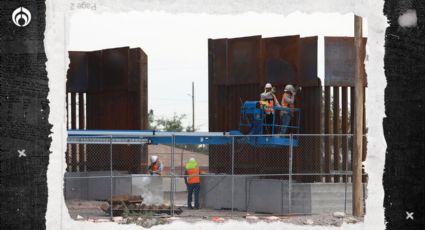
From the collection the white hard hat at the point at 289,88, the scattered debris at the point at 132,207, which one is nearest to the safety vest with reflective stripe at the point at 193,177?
the scattered debris at the point at 132,207

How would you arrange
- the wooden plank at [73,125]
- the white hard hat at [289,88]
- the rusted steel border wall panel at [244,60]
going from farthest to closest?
the wooden plank at [73,125], the rusted steel border wall panel at [244,60], the white hard hat at [289,88]

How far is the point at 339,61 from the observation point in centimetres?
2434

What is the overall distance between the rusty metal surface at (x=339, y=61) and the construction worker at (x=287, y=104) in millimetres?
1643

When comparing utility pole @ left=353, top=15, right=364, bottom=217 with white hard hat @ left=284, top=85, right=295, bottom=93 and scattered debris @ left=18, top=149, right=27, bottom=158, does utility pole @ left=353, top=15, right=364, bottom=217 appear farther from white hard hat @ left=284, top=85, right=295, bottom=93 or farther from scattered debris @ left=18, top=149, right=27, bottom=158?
scattered debris @ left=18, top=149, right=27, bottom=158

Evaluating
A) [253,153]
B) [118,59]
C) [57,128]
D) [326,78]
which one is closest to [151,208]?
[253,153]

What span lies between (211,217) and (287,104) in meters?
4.50

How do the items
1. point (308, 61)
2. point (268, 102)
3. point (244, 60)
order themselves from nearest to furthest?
point (268, 102), point (308, 61), point (244, 60)

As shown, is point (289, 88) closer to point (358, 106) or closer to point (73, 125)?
point (358, 106)

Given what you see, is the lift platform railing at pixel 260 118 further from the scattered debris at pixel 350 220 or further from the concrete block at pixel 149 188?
the concrete block at pixel 149 188

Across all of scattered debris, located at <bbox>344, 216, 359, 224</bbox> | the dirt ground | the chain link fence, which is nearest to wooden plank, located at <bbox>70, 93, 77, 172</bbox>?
the chain link fence

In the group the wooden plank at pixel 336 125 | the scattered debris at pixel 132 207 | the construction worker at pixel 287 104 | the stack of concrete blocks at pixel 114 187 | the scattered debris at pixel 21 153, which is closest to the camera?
the scattered debris at pixel 21 153

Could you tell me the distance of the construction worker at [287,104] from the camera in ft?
76.2

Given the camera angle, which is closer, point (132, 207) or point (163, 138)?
point (132, 207)

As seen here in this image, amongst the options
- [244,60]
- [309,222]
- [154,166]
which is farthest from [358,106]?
[154,166]
